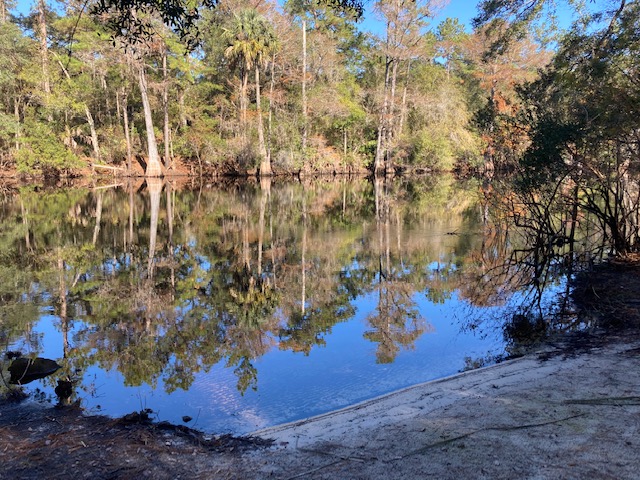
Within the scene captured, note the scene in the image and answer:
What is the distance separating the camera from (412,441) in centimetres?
359

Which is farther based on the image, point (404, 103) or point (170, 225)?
point (404, 103)

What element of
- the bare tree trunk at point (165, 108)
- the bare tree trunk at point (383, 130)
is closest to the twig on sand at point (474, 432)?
the bare tree trunk at point (165, 108)

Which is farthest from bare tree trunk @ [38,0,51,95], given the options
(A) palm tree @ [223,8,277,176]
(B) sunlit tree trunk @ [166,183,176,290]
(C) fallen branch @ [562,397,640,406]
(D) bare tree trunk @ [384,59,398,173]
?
(C) fallen branch @ [562,397,640,406]

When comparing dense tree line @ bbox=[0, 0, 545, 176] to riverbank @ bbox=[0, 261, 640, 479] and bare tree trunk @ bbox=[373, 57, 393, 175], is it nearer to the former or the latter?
bare tree trunk @ bbox=[373, 57, 393, 175]

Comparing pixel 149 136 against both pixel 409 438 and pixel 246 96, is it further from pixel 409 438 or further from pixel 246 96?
pixel 409 438

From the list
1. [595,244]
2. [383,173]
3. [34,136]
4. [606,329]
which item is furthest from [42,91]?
[606,329]

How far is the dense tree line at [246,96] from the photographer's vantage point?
35.4 m

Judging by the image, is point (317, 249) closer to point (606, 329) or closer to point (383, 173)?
point (606, 329)

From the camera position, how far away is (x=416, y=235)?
15.0 m

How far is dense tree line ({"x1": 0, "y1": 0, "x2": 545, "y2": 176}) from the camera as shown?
35.4 metres

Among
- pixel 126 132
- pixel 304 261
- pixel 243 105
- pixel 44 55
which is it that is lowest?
pixel 304 261

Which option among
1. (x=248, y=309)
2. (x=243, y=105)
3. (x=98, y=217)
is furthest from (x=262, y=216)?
(x=243, y=105)

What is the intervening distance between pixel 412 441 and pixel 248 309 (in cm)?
502

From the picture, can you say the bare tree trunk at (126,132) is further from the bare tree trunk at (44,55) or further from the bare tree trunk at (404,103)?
the bare tree trunk at (404,103)
